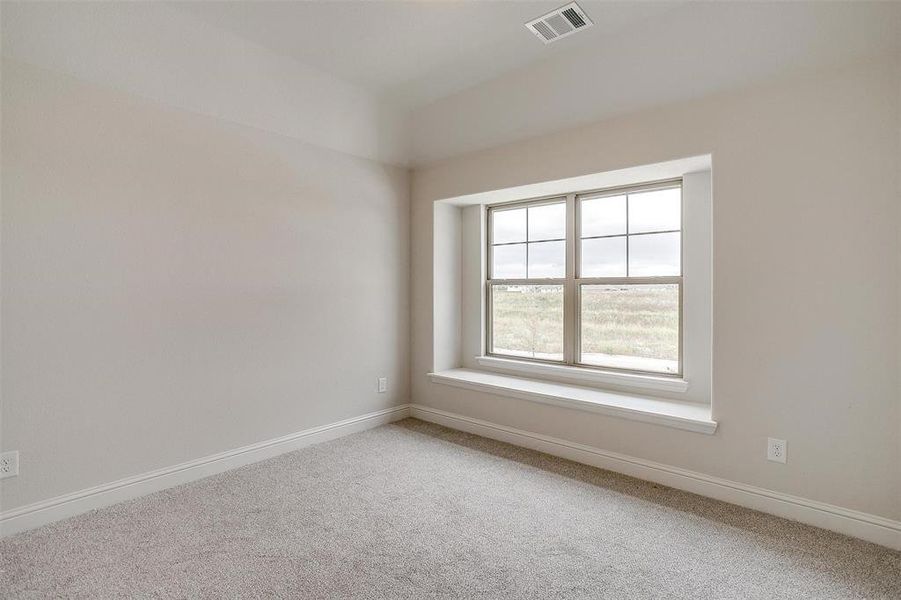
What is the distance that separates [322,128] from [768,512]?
358 cm

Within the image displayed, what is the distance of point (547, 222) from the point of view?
378 cm

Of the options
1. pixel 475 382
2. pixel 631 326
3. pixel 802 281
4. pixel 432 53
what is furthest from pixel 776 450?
pixel 432 53

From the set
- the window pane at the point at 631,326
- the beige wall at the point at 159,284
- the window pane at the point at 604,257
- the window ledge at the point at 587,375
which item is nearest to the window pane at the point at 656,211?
the window pane at the point at 604,257

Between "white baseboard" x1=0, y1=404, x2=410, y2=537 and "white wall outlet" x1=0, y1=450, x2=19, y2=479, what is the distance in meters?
0.17

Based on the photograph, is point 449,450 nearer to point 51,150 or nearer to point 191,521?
point 191,521

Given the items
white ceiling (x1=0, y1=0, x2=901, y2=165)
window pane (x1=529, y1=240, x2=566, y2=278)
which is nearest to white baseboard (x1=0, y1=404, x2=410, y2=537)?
window pane (x1=529, y1=240, x2=566, y2=278)

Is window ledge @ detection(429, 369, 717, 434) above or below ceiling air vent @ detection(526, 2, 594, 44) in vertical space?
below

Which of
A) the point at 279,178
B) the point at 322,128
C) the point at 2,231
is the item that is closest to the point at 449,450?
the point at 279,178

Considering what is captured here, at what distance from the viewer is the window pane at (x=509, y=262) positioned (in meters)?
3.93

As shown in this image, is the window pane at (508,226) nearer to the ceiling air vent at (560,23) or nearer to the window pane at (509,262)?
the window pane at (509,262)

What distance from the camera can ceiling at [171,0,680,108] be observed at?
2.36m

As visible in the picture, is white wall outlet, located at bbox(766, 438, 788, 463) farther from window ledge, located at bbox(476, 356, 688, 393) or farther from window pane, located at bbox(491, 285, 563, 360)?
window pane, located at bbox(491, 285, 563, 360)

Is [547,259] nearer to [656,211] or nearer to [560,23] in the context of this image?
[656,211]

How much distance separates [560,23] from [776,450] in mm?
2510
